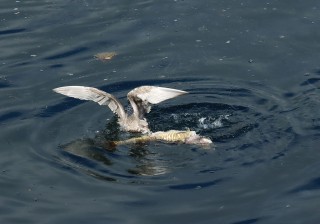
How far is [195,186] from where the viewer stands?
959cm

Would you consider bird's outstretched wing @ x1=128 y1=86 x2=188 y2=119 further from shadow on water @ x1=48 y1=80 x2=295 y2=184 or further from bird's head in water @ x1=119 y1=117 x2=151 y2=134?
shadow on water @ x1=48 y1=80 x2=295 y2=184

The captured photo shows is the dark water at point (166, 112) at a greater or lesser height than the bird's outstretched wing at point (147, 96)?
lesser

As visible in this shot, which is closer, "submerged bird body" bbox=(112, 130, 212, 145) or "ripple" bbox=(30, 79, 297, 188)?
"ripple" bbox=(30, 79, 297, 188)

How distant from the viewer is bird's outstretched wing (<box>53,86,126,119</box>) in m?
10.9

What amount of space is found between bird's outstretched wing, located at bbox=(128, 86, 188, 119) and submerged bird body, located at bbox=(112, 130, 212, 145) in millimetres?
469

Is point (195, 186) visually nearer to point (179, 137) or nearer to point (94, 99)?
point (179, 137)

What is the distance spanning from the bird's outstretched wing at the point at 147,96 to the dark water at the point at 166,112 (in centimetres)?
33

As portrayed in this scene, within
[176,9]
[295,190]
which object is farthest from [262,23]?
[295,190]

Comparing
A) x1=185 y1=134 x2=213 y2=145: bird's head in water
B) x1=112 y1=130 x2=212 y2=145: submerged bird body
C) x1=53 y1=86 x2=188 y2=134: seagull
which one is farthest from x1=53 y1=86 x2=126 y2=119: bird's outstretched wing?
x1=185 y1=134 x2=213 y2=145: bird's head in water

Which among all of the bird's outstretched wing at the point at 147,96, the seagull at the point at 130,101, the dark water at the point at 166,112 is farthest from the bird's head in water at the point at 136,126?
the dark water at the point at 166,112

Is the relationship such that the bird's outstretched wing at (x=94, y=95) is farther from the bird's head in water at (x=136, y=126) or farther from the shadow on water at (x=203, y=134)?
the shadow on water at (x=203, y=134)

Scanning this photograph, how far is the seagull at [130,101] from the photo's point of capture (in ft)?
35.1

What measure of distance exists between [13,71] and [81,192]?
12.8ft

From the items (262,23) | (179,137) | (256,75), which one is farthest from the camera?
(262,23)
